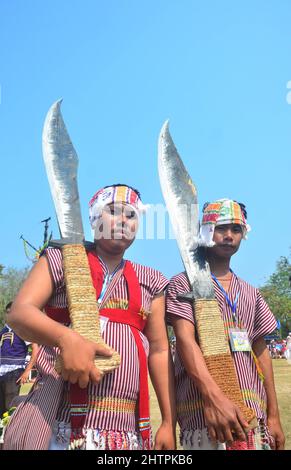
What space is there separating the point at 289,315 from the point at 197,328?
48.1m

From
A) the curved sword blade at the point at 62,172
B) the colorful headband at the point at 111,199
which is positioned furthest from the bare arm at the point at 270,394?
the curved sword blade at the point at 62,172

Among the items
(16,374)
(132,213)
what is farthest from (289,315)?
(132,213)

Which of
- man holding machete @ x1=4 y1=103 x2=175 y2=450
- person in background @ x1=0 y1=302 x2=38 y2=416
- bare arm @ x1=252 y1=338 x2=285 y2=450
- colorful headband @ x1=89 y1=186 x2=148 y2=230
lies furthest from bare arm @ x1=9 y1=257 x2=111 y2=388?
person in background @ x1=0 y1=302 x2=38 y2=416

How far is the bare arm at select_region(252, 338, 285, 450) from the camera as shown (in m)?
3.01

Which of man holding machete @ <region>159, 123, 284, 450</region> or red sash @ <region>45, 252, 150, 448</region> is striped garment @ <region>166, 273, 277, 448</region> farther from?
red sash @ <region>45, 252, 150, 448</region>

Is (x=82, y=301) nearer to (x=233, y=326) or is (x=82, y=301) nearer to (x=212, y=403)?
(x=212, y=403)

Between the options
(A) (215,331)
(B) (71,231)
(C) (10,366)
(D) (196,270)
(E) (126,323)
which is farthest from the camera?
(C) (10,366)

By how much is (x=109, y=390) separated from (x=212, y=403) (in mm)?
568

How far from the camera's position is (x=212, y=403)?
2654 mm

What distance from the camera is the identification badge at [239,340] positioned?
9.69 feet

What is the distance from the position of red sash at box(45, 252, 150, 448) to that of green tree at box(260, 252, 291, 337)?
45.4m

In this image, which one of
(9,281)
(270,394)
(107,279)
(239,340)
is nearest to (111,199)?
(107,279)

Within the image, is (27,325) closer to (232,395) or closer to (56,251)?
(56,251)
